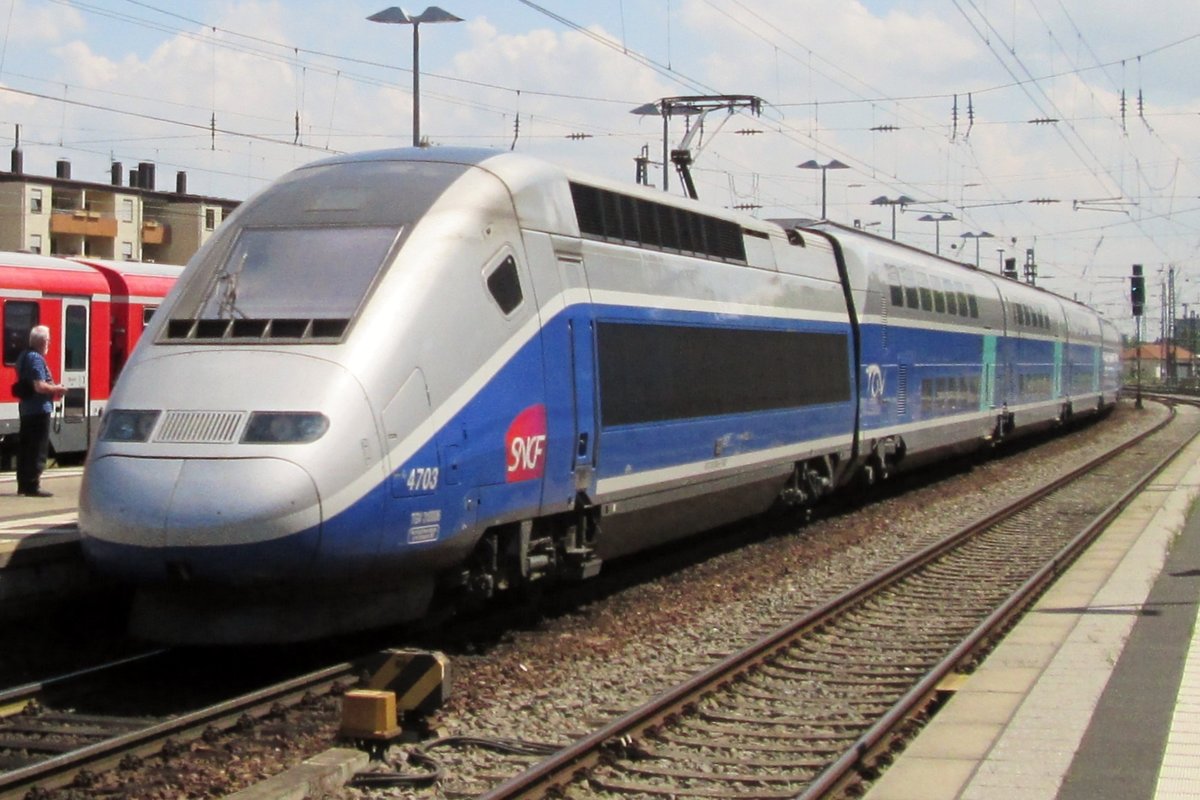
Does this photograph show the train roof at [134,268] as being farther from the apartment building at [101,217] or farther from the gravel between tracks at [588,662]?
the apartment building at [101,217]

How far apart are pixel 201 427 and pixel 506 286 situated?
230 cm

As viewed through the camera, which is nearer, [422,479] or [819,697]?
[422,479]

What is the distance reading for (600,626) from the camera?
11.0m

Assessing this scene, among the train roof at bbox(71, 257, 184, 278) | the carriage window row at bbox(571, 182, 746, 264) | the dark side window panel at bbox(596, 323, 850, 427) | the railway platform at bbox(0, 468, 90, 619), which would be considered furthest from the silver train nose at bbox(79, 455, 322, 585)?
the train roof at bbox(71, 257, 184, 278)

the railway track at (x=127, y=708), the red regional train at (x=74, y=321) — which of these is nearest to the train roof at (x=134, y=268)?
the red regional train at (x=74, y=321)

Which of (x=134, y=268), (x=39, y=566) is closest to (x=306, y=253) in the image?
(x=39, y=566)

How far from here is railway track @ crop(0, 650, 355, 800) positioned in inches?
277

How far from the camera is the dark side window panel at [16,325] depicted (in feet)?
63.0

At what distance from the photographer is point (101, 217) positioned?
234 ft

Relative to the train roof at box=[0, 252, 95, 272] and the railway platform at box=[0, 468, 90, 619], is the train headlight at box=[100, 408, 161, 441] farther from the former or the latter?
the train roof at box=[0, 252, 95, 272]

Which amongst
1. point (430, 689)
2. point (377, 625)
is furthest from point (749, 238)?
point (430, 689)

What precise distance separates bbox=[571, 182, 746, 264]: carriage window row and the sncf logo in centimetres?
170

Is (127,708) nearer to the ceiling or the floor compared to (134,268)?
nearer to the floor

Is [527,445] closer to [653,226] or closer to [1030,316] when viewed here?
[653,226]
